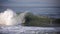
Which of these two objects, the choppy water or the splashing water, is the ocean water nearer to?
the splashing water

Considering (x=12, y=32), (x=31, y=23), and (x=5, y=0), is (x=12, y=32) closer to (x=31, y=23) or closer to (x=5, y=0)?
(x=31, y=23)

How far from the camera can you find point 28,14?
1.34 meters

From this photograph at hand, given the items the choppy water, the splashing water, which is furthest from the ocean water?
the choppy water

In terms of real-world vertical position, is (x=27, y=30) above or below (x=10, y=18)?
below

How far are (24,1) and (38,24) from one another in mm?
298

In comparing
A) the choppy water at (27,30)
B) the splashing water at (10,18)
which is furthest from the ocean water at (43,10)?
the choppy water at (27,30)

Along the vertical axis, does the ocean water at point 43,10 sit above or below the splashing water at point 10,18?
above

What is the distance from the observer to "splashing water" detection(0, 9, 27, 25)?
1331mm

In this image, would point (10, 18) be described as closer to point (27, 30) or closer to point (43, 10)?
Result: point (27, 30)

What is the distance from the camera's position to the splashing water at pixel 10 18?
133 centimetres

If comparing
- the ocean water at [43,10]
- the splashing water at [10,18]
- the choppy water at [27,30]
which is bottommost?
the choppy water at [27,30]

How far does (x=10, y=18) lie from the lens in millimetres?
1339

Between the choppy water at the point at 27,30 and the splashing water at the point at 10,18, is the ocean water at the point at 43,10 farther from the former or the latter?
the choppy water at the point at 27,30

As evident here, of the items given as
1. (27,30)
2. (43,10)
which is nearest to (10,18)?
(27,30)
